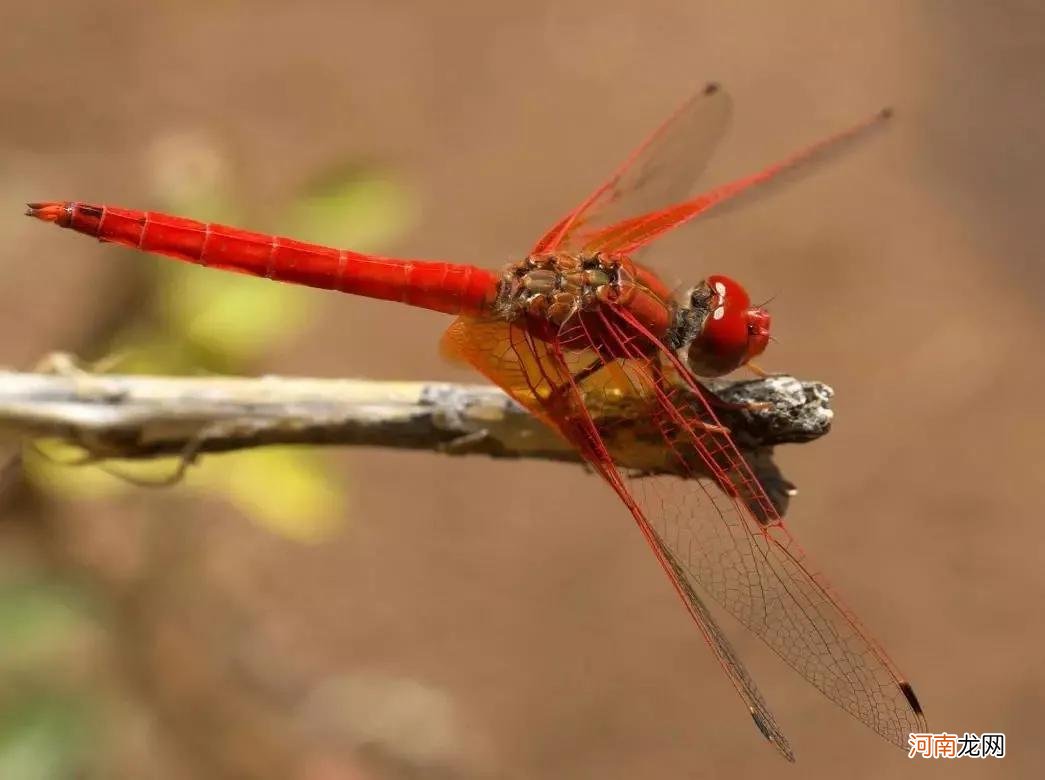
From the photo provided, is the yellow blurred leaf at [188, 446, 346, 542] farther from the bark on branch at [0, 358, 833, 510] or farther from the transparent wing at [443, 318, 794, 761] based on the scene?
the transparent wing at [443, 318, 794, 761]

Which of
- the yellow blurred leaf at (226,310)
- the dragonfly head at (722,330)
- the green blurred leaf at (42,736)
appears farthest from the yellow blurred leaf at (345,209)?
the green blurred leaf at (42,736)

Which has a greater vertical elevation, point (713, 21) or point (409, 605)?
point (713, 21)

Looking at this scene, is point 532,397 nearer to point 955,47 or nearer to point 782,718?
point 782,718

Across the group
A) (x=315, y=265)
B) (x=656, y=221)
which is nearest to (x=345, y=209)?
(x=315, y=265)

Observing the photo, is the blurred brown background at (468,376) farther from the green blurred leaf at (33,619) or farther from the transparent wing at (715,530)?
the transparent wing at (715,530)

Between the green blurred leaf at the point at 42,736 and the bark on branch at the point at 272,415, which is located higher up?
the bark on branch at the point at 272,415

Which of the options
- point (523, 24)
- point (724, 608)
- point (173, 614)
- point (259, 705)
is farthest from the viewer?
point (523, 24)

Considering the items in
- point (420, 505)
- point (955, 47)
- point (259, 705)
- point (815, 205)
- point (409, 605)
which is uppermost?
point (955, 47)

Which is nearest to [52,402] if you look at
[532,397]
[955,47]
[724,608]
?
[532,397]
